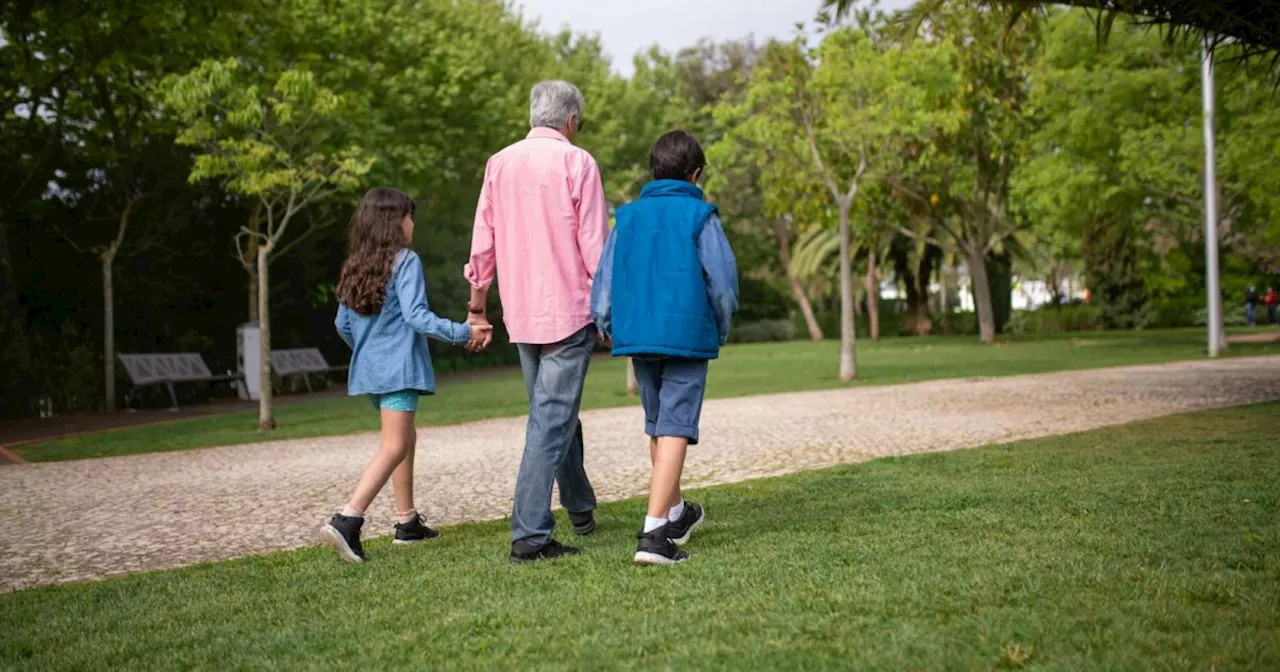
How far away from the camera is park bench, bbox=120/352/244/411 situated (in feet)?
61.8

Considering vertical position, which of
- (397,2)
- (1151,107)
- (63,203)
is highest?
(397,2)

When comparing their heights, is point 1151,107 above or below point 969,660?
above

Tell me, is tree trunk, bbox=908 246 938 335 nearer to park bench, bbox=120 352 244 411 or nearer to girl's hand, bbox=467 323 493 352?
park bench, bbox=120 352 244 411

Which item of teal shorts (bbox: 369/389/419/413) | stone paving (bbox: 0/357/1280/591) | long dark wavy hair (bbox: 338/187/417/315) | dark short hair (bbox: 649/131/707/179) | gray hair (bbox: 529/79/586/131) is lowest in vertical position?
stone paving (bbox: 0/357/1280/591)

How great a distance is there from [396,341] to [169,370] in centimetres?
1526

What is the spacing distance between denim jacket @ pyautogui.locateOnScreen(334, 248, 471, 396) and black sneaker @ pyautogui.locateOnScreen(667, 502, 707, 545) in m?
1.34

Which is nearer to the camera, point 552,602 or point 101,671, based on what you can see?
point 101,671

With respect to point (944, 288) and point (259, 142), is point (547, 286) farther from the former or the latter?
point (944, 288)

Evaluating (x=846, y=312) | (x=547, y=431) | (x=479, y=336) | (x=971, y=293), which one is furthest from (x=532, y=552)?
(x=971, y=293)

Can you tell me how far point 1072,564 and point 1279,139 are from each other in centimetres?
1815

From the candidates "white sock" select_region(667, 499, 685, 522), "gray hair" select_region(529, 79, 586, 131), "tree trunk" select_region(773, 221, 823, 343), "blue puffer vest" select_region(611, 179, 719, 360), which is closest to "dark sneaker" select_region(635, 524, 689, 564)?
"white sock" select_region(667, 499, 685, 522)

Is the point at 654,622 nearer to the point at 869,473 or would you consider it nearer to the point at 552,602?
the point at 552,602

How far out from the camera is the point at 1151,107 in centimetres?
2441

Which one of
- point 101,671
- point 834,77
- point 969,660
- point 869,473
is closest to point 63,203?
point 834,77
